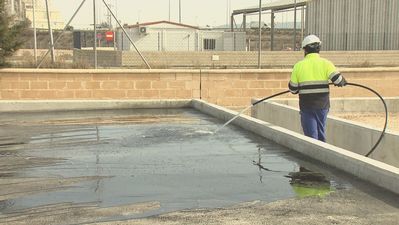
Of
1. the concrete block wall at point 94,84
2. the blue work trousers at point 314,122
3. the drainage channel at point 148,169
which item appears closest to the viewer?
the drainage channel at point 148,169

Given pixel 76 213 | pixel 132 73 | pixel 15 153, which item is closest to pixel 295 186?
pixel 76 213

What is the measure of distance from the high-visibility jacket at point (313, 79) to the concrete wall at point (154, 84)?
756 cm

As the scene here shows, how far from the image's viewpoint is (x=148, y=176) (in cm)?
647

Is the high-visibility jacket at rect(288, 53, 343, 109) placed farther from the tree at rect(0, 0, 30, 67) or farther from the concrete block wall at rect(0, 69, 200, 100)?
the tree at rect(0, 0, 30, 67)

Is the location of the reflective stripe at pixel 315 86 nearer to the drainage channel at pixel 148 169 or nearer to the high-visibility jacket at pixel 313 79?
the high-visibility jacket at pixel 313 79

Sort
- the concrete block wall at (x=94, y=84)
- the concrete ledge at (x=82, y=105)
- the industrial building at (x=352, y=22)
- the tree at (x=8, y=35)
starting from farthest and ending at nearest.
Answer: the industrial building at (x=352, y=22) → the tree at (x=8, y=35) → the concrete block wall at (x=94, y=84) → the concrete ledge at (x=82, y=105)

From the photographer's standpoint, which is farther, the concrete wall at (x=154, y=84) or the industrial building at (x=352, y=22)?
the industrial building at (x=352, y=22)

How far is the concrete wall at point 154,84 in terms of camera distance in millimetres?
14977

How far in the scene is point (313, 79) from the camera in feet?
26.9

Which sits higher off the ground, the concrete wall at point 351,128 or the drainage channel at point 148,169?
the concrete wall at point 351,128

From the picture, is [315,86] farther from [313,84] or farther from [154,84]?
[154,84]

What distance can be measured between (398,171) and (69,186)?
3509 millimetres

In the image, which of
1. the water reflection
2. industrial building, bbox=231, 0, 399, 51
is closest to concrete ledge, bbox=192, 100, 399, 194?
the water reflection

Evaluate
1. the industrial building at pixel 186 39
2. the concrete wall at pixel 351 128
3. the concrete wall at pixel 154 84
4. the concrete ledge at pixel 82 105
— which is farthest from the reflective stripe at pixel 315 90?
the industrial building at pixel 186 39
